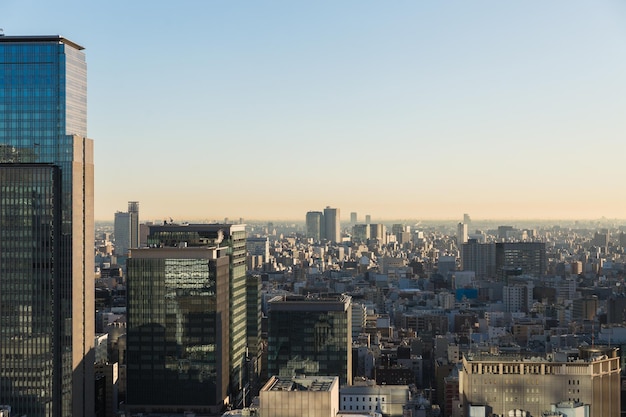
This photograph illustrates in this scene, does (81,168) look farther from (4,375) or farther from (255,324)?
(255,324)

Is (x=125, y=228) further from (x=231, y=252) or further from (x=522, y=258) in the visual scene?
(x=231, y=252)

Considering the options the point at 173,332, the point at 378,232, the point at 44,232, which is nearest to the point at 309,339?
the point at 173,332

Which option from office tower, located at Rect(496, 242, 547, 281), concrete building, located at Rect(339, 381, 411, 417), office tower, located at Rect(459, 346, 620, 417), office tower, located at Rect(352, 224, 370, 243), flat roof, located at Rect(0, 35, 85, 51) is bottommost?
concrete building, located at Rect(339, 381, 411, 417)

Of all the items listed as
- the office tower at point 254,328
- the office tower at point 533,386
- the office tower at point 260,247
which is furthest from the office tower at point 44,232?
the office tower at point 260,247

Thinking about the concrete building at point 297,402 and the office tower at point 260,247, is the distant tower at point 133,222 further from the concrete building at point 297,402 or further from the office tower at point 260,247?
the concrete building at point 297,402

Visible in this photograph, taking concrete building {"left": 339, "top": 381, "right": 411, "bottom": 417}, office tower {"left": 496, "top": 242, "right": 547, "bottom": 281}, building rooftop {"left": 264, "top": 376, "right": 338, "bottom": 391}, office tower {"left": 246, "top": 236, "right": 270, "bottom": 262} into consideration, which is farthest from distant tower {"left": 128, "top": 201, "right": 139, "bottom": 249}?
building rooftop {"left": 264, "top": 376, "right": 338, "bottom": 391}

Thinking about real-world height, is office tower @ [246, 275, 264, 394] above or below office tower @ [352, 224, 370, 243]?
below

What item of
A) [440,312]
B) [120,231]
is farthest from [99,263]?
[440,312]

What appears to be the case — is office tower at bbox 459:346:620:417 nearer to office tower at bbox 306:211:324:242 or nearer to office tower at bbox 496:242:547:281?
office tower at bbox 496:242:547:281
